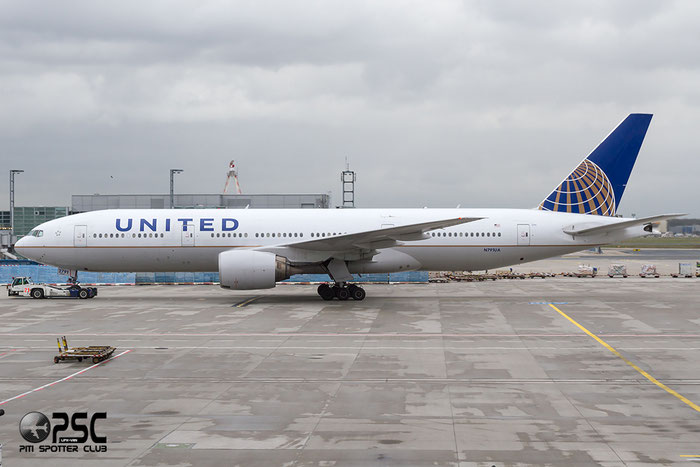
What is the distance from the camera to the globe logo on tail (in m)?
29.1

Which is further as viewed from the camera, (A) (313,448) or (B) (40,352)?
(B) (40,352)

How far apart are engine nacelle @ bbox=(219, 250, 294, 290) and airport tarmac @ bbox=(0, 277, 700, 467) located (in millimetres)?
1148

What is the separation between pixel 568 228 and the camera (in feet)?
92.2

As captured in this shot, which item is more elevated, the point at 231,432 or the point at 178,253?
the point at 178,253

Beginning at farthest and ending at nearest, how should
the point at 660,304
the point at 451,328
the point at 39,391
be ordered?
1. the point at 660,304
2. the point at 451,328
3. the point at 39,391

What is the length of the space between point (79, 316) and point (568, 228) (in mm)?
21391

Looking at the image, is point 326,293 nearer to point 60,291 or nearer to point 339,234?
point 339,234

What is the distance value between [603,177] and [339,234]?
1312 centimetres

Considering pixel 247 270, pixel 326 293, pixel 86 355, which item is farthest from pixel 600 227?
pixel 86 355

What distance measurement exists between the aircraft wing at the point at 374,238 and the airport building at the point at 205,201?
2657 cm

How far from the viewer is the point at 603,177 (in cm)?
2914

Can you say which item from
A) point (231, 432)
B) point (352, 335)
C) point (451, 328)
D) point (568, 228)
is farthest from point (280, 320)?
point (568, 228)

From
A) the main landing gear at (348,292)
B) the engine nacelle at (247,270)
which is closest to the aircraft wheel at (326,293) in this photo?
the main landing gear at (348,292)

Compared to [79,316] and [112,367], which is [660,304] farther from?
[79,316]
